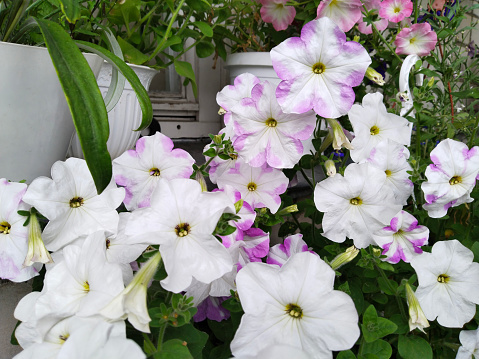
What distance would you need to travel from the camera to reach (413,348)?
0.54 meters

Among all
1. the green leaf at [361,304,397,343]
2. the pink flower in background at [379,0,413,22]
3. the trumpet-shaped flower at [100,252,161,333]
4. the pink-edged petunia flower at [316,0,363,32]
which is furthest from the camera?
the pink flower in background at [379,0,413,22]

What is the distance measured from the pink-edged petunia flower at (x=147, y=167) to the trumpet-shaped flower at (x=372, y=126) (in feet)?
0.91

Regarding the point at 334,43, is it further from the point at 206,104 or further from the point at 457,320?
the point at 206,104

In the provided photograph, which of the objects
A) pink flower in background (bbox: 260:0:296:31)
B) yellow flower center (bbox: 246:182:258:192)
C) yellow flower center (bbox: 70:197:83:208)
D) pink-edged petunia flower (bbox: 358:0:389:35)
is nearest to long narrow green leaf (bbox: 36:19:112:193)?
yellow flower center (bbox: 70:197:83:208)

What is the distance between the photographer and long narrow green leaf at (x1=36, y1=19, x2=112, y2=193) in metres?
0.46

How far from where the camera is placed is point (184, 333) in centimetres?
45

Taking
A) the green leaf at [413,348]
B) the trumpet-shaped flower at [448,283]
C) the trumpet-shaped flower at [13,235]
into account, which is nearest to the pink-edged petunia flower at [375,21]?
the trumpet-shaped flower at [448,283]

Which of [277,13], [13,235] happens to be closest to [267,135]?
A: [13,235]

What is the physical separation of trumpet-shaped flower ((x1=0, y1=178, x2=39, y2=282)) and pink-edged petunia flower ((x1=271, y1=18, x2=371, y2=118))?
37cm

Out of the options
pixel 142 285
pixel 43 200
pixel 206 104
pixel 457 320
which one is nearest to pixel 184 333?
pixel 142 285

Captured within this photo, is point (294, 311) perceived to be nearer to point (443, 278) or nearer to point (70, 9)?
point (443, 278)

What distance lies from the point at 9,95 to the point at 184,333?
0.40 metres

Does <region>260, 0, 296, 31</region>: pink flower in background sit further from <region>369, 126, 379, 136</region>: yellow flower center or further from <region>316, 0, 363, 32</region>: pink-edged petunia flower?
<region>369, 126, 379, 136</region>: yellow flower center

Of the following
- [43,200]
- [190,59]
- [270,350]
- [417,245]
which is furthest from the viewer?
[190,59]
